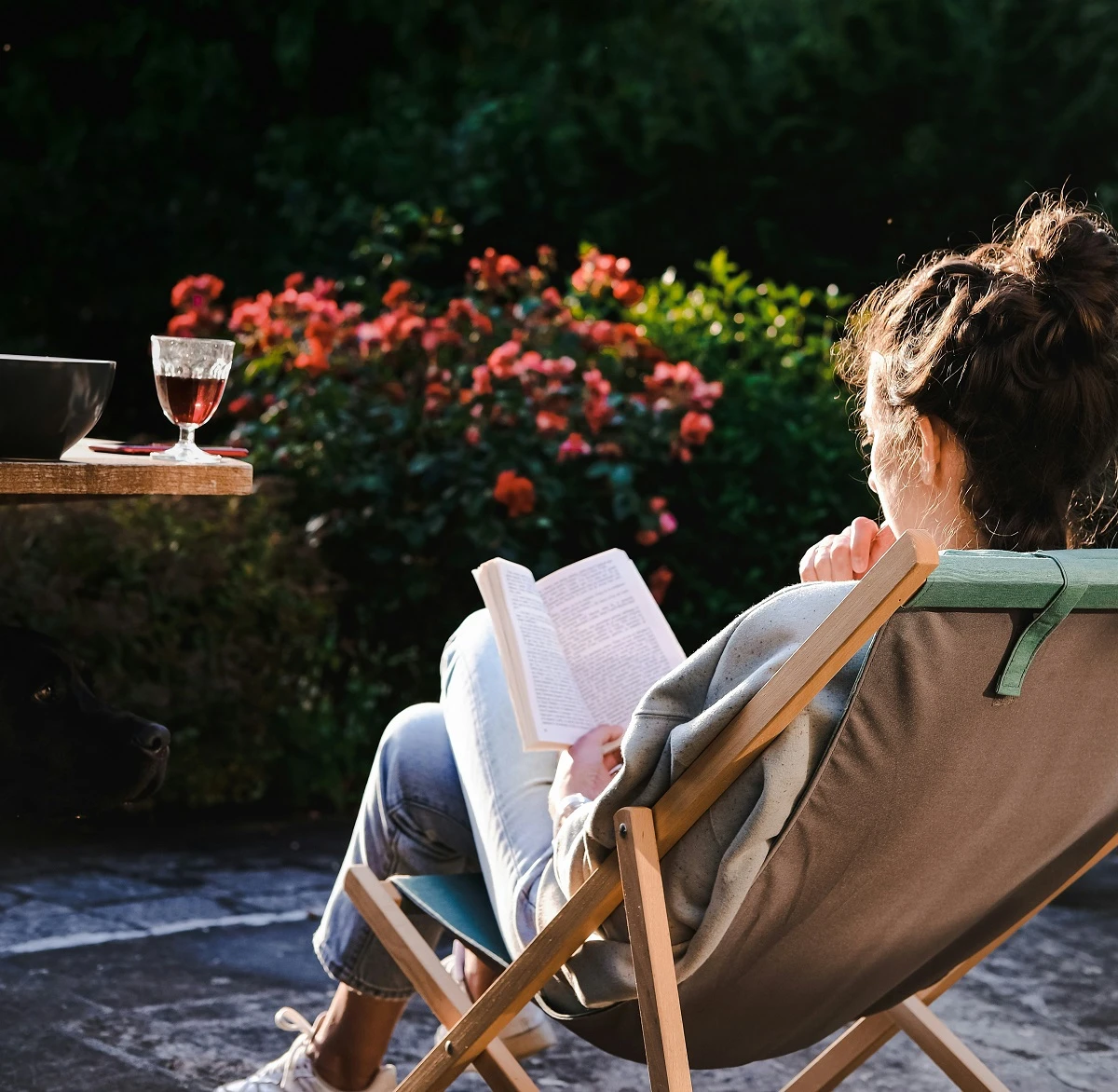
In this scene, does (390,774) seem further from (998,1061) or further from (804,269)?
(804,269)

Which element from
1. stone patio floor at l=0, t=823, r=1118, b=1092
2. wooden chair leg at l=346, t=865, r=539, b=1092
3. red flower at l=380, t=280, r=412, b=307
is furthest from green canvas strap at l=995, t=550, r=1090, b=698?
red flower at l=380, t=280, r=412, b=307

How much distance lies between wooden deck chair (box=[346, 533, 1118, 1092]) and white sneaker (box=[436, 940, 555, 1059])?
0.46 m

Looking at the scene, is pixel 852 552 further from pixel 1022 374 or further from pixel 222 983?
pixel 222 983

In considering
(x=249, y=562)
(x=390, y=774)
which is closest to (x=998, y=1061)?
(x=390, y=774)

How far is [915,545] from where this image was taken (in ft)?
4.52

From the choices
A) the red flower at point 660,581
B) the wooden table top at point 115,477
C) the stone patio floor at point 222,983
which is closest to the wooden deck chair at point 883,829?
the wooden table top at point 115,477

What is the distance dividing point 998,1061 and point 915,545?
1.82 meters

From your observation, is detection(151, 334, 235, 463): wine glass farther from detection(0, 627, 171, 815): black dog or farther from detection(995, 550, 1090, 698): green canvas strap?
detection(995, 550, 1090, 698): green canvas strap

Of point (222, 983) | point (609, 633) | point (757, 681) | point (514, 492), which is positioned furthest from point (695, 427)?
point (757, 681)

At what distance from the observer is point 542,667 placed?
2.02m

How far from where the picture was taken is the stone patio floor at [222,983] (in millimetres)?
2758

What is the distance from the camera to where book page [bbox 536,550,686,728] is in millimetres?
2113

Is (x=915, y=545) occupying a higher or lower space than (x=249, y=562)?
higher

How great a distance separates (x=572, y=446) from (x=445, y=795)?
258 cm
